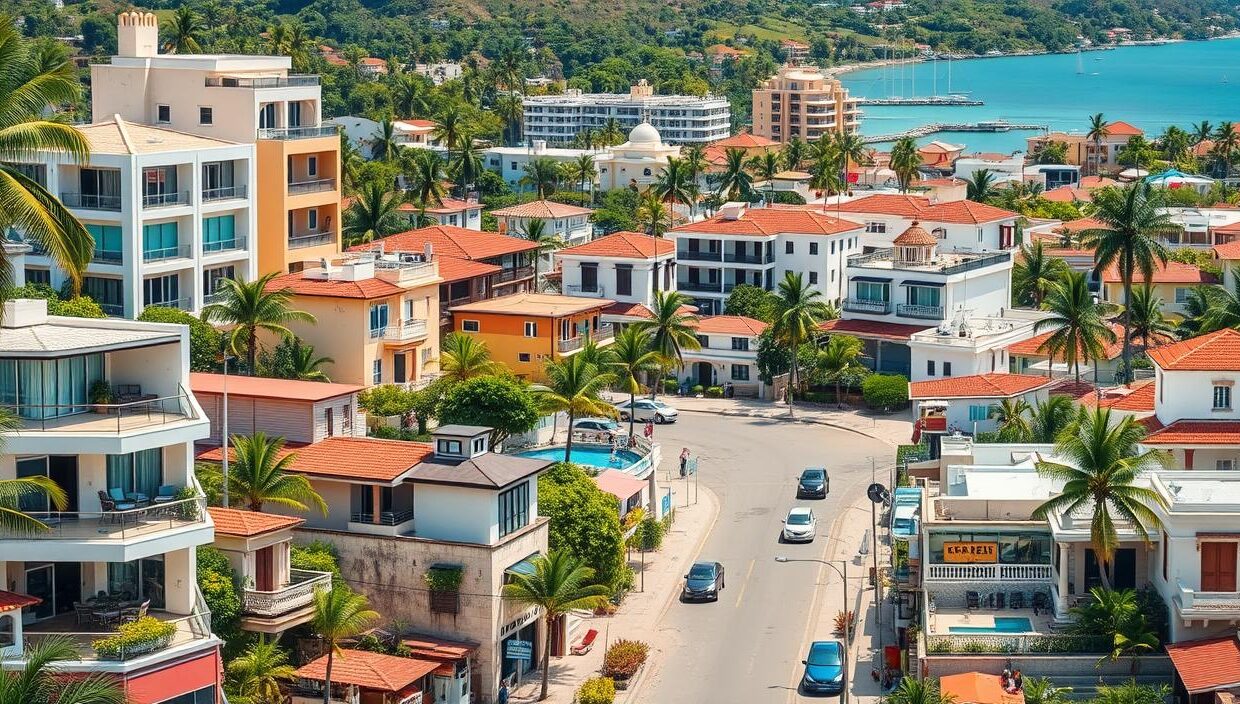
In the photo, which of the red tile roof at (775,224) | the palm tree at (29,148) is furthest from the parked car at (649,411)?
the palm tree at (29,148)

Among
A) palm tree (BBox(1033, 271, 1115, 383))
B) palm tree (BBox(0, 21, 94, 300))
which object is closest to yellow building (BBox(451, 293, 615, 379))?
palm tree (BBox(1033, 271, 1115, 383))

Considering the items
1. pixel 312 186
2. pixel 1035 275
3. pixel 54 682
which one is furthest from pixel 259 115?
pixel 54 682

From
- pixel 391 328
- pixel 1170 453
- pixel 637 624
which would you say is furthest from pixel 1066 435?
pixel 391 328

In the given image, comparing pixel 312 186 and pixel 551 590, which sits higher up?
pixel 312 186

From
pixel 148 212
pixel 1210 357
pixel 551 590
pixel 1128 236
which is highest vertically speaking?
pixel 148 212

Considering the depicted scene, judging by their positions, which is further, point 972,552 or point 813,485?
point 813,485

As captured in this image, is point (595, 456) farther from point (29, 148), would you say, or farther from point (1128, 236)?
point (29, 148)

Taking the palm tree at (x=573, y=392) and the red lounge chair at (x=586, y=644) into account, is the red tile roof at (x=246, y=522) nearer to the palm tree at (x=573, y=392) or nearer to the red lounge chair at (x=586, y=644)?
the red lounge chair at (x=586, y=644)

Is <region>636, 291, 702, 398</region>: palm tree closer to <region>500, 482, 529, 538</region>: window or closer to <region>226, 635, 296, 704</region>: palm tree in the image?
<region>500, 482, 529, 538</region>: window
